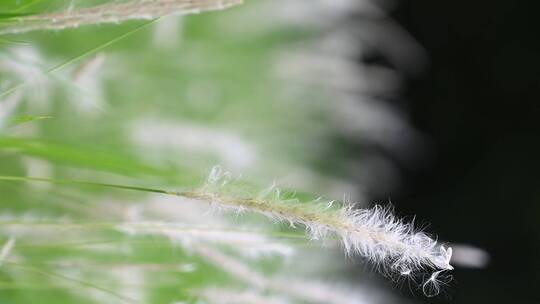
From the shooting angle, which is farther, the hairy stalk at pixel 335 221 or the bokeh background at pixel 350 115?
the bokeh background at pixel 350 115

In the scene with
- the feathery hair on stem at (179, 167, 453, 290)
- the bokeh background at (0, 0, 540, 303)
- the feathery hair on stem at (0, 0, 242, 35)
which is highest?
the bokeh background at (0, 0, 540, 303)

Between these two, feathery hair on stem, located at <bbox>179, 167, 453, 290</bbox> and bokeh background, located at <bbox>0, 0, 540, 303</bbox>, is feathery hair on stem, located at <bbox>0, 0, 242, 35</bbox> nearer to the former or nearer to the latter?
feathery hair on stem, located at <bbox>179, 167, 453, 290</bbox>

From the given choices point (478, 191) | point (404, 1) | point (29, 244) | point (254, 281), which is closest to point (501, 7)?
point (404, 1)

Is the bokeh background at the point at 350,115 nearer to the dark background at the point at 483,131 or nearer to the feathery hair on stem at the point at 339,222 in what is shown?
the dark background at the point at 483,131

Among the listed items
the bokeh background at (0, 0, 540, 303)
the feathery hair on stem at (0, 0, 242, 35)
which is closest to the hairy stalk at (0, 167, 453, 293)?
the feathery hair on stem at (0, 0, 242, 35)

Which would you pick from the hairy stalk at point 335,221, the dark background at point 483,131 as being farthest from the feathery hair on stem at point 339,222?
the dark background at point 483,131

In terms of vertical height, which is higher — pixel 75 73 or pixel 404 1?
pixel 404 1

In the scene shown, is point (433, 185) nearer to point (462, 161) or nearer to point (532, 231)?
point (462, 161)
